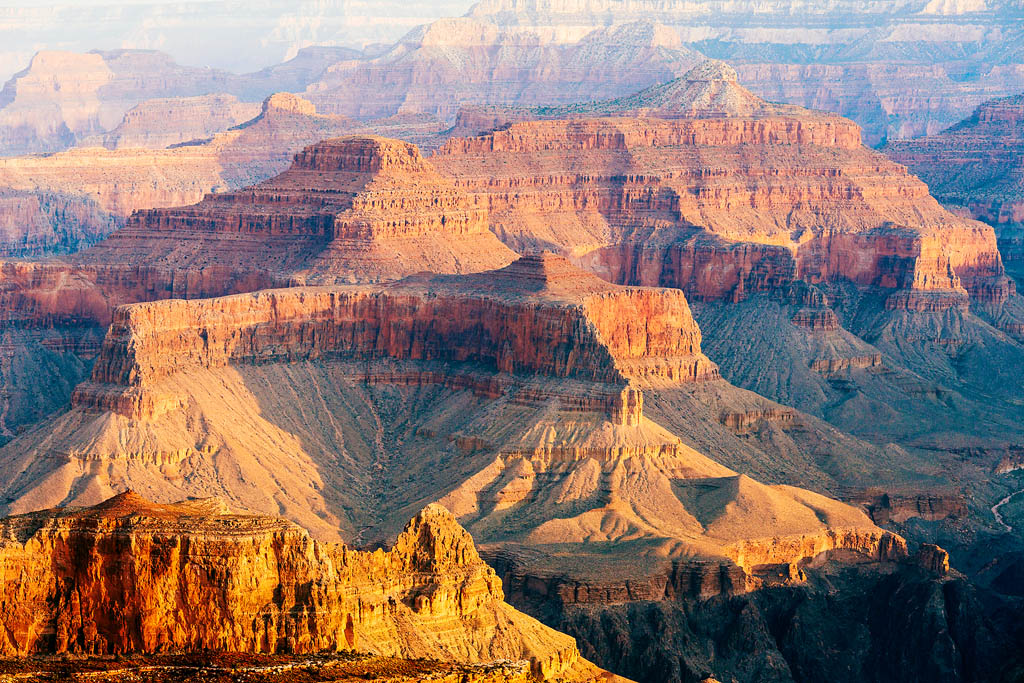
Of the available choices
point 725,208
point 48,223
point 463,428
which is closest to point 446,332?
point 463,428

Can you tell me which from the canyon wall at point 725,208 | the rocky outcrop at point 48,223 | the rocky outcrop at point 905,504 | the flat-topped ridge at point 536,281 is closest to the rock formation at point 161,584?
the rocky outcrop at point 905,504

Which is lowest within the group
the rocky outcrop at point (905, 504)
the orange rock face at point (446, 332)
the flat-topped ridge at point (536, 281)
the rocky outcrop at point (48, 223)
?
the rocky outcrop at point (905, 504)

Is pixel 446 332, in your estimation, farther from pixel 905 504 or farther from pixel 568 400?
pixel 905 504

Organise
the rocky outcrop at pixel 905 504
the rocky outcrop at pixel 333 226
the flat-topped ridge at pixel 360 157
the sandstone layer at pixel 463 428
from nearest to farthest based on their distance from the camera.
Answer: the sandstone layer at pixel 463 428, the rocky outcrop at pixel 905 504, the rocky outcrop at pixel 333 226, the flat-topped ridge at pixel 360 157

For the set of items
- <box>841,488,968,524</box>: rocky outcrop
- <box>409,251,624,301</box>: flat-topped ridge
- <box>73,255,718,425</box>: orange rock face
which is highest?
<box>409,251,624,301</box>: flat-topped ridge

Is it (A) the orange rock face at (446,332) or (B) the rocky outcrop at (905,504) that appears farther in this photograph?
(B) the rocky outcrop at (905,504)

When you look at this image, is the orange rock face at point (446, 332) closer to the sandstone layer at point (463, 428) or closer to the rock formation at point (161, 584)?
the sandstone layer at point (463, 428)

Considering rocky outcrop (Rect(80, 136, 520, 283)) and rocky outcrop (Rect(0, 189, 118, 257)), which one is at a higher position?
rocky outcrop (Rect(80, 136, 520, 283))

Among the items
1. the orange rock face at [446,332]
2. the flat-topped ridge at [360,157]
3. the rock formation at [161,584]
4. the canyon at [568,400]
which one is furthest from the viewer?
the flat-topped ridge at [360,157]

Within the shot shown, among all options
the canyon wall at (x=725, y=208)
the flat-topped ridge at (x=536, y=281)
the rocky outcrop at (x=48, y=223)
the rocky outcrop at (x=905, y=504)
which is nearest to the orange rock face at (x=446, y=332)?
the flat-topped ridge at (x=536, y=281)

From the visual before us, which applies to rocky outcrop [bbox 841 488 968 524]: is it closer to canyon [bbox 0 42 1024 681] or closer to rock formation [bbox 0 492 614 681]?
canyon [bbox 0 42 1024 681]

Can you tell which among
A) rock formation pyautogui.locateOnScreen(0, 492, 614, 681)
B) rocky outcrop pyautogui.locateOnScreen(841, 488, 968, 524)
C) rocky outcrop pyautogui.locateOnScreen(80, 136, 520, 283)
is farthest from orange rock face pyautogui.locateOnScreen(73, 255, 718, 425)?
rock formation pyautogui.locateOnScreen(0, 492, 614, 681)

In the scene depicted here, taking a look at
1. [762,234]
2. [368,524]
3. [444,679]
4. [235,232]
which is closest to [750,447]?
[368,524]

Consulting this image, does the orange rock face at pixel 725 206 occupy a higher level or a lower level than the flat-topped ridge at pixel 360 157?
lower
